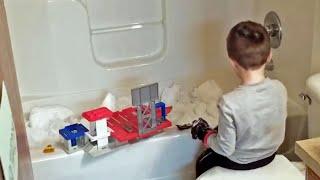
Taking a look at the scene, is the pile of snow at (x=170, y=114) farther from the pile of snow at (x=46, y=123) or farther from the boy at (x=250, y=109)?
the boy at (x=250, y=109)

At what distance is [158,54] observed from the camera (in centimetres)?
228

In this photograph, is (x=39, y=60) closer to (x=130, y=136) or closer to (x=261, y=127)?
(x=130, y=136)

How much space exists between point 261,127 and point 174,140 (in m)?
0.39

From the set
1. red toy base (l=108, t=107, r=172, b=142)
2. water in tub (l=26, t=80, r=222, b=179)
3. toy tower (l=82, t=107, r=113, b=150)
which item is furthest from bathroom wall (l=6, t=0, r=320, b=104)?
toy tower (l=82, t=107, r=113, b=150)

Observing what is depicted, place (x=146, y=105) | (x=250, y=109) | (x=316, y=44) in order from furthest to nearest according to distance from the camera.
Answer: (x=146, y=105)
(x=316, y=44)
(x=250, y=109)

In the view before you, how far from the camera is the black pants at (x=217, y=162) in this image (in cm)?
161

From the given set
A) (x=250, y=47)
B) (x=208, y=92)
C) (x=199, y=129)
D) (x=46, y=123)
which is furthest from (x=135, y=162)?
(x=250, y=47)

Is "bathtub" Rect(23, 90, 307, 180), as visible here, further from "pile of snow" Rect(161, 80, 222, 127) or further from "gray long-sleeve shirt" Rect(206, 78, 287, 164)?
"gray long-sleeve shirt" Rect(206, 78, 287, 164)

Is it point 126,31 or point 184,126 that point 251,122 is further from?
point 126,31

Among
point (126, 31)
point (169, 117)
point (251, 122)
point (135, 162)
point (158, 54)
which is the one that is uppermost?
point (126, 31)

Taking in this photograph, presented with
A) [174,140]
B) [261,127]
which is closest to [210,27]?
[174,140]

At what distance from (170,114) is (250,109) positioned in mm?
567

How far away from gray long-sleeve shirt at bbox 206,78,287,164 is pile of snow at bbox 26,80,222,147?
14.6 inches

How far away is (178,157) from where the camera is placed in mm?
1881
